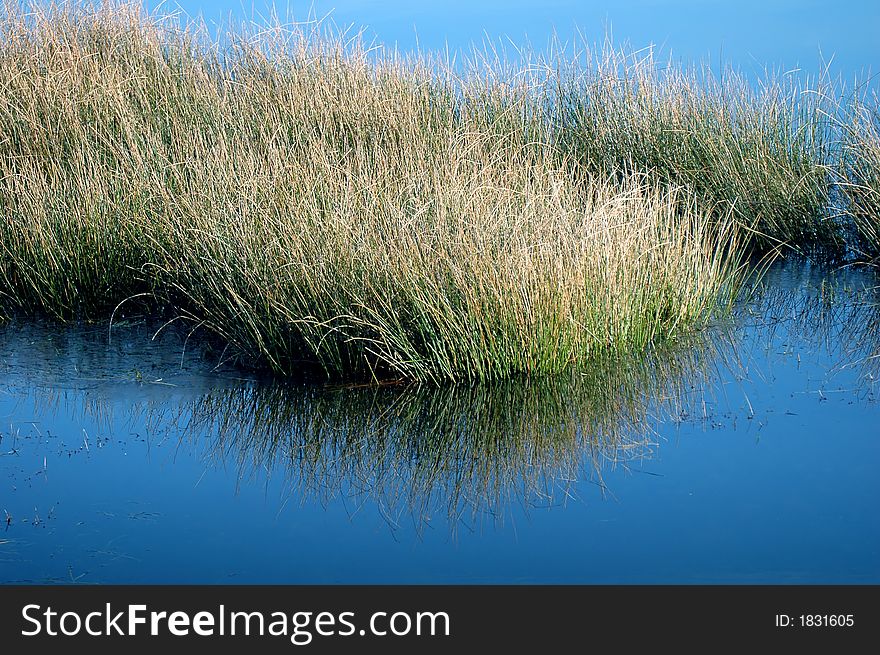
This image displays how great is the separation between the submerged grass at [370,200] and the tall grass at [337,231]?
0.07ft

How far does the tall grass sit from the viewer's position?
577 centimetres

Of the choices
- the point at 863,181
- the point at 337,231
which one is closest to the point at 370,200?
the point at 337,231

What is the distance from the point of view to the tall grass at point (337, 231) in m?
5.77

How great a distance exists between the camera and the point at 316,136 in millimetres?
9406

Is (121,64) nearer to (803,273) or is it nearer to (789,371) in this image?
(803,273)

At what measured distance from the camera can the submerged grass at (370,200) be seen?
5809 millimetres

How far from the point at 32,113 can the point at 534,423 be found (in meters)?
6.34

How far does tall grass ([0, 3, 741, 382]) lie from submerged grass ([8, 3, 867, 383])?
2 centimetres

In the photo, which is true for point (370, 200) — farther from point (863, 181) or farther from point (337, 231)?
point (863, 181)

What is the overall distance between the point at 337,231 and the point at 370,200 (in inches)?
24.9

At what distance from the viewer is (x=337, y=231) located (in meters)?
6.02

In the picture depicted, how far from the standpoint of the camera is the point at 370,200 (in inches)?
259

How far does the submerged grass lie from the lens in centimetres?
581

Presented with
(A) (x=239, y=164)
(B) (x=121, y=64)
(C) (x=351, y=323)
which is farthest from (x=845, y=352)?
(B) (x=121, y=64)
